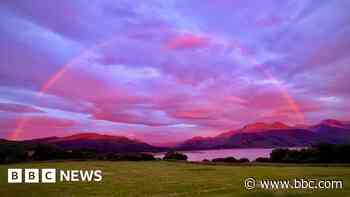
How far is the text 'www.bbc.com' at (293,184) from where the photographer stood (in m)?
39.8

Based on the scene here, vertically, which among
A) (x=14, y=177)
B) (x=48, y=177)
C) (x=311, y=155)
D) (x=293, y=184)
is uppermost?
(x=311, y=155)

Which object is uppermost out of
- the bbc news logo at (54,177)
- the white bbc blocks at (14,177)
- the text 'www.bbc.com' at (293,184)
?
the white bbc blocks at (14,177)

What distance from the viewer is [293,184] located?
141ft

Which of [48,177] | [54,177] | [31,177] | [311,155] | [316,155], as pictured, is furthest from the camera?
[311,155]

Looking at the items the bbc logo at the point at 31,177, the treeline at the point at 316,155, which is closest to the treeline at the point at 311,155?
the treeline at the point at 316,155

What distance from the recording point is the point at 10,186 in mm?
41000

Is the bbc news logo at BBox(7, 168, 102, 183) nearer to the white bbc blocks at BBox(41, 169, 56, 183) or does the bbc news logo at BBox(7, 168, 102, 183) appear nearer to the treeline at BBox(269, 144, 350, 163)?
the white bbc blocks at BBox(41, 169, 56, 183)

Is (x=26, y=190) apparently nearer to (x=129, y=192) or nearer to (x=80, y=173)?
(x=129, y=192)

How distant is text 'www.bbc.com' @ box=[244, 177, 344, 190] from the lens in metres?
39.8

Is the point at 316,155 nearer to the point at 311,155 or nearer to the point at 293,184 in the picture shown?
the point at 311,155

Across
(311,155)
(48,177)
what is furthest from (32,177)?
(311,155)

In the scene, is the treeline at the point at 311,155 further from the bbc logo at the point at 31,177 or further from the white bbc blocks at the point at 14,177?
the white bbc blocks at the point at 14,177

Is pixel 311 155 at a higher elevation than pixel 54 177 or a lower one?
higher

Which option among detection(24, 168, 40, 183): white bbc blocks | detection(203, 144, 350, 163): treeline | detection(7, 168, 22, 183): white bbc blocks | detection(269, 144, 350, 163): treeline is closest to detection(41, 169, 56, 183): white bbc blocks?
detection(24, 168, 40, 183): white bbc blocks
